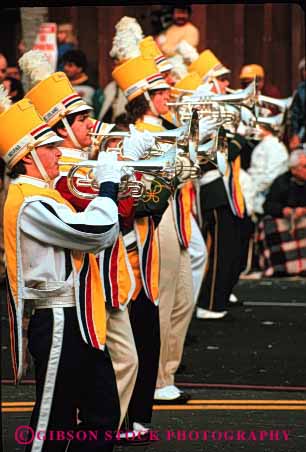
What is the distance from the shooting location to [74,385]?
6770 millimetres

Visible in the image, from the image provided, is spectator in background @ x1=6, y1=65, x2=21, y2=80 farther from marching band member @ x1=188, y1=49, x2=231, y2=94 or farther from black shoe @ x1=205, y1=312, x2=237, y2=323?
black shoe @ x1=205, y1=312, x2=237, y2=323

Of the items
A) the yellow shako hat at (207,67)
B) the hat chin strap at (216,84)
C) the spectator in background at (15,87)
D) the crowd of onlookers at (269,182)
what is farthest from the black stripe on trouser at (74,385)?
the spectator in background at (15,87)

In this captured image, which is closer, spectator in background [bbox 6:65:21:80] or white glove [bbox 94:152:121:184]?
white glove [bbox 94:152:121:184]

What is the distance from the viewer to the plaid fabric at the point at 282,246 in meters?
14.5

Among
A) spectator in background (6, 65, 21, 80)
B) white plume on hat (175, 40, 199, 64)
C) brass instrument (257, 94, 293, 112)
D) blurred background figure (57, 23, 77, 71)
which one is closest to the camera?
brass instrument (257, 94, 293, 112)

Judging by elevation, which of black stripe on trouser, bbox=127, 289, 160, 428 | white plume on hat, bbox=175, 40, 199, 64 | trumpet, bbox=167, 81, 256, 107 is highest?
white plume on hat, bbox=175, 40, 199, 64

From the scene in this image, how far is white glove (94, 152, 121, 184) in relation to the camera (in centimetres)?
683

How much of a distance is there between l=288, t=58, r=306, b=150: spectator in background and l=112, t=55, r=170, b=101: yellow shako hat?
5.35m

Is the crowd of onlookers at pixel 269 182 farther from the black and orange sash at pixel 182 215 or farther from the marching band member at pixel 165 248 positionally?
the marching band member at pixel 165 248

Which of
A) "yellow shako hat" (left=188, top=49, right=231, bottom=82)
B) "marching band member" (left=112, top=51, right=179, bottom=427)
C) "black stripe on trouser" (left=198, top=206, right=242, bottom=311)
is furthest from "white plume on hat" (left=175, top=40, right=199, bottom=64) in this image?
"marching band member" (left=112, top=51, right=179, bottom=427)

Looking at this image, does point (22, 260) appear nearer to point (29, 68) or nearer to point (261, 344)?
point (29, 68)

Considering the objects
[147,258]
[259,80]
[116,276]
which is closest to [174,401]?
[147,258]

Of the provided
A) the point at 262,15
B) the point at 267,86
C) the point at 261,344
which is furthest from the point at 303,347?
the point at 262,15

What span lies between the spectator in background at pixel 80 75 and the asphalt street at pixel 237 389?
113 inches
